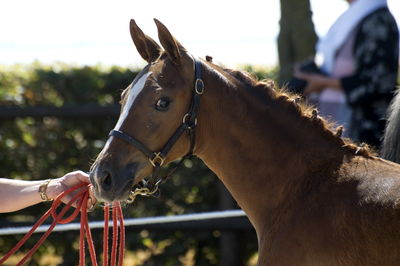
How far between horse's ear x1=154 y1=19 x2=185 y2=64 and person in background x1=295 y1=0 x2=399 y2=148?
238 centimetres

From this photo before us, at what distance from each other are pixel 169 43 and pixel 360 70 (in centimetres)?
266

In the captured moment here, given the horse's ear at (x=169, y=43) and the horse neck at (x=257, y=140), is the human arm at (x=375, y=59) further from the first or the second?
the horse's ear at (x=169, y=43)

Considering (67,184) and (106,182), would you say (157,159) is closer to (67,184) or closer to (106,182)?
(106,182)

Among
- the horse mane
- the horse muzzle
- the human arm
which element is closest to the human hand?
the horse muzzle

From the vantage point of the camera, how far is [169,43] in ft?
10.7

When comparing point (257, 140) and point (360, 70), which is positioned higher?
point (257, 140)

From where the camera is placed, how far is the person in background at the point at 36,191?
3.54 meters

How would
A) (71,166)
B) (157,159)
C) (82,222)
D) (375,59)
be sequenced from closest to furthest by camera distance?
1. (157,159)
2. (82,222)
3. (375,59)
4. (71,166)

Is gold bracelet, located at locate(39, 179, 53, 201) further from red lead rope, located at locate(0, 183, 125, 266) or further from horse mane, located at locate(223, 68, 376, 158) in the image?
horse mane, located at locate(223, 68, 376, 158)

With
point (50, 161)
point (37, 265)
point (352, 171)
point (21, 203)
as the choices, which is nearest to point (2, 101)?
point (50, 161)

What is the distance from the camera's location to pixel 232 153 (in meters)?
3.37

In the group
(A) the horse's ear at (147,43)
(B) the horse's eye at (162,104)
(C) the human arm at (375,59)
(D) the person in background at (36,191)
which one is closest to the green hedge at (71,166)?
(C) the human arm at (375,59)

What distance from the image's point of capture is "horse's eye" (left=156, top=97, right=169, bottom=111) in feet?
10.5

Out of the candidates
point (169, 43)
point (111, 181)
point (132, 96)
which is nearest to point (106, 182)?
point (111, 181)
